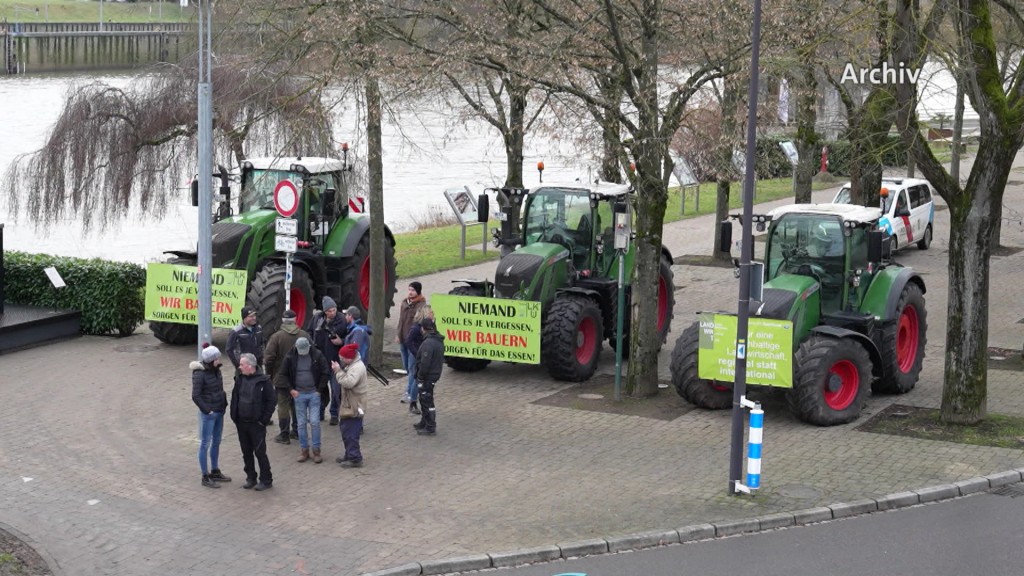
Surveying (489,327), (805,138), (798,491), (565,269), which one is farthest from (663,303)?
(805,138)

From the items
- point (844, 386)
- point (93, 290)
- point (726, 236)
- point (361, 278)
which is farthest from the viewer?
point (361, 278)

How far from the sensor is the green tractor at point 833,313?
16062 millimetres

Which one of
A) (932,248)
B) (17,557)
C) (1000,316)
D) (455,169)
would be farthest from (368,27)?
(455,169)

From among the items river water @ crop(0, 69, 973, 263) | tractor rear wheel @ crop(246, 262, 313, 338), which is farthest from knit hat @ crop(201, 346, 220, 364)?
river water @ crop(0, 69, 973, 263)

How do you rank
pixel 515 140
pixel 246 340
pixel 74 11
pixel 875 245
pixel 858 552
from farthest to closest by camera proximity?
pixel 74 11, pixel 515 140, pixel 875 245, pixel 246 340, pixel 858 552

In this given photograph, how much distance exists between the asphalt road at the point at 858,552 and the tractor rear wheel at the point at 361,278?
32.1ft

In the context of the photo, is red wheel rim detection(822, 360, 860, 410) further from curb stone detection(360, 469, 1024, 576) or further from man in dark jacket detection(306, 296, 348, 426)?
man in dark jacket detection(306, 296, 348, 426)

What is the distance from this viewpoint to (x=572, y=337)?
18328 mm

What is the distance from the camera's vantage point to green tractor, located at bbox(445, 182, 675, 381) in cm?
1847

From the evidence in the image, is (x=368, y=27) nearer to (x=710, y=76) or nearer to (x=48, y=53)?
(x=710, y=76)

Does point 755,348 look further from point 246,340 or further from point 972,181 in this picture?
point 246,340

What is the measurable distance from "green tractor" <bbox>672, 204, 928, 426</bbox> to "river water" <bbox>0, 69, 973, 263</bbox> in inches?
314

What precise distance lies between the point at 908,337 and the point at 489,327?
5607 millimetres

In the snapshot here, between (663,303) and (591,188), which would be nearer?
(591,188)
